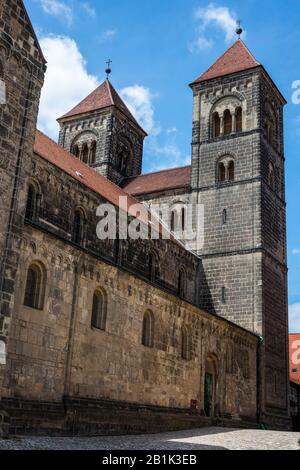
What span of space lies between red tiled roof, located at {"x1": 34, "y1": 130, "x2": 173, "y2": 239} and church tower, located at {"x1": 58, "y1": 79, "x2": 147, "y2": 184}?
1047 cm

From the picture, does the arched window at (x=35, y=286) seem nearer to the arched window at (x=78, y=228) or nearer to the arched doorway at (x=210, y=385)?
the arched window at (x=78, y=228)

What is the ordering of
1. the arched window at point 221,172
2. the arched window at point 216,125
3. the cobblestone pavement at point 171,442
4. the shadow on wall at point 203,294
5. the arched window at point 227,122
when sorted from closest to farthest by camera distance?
1. the cobblestone pavement at point 171,442
2. the shadow on wall at point 203,294
3. the arched window at point 221,172
4. the arched window at point 227,122
5. the arched window at point 216,125

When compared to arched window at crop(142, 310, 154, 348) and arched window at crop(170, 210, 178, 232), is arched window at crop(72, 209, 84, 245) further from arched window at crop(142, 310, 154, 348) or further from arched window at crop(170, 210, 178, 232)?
arched window at crop(170, 210, 178, 232)

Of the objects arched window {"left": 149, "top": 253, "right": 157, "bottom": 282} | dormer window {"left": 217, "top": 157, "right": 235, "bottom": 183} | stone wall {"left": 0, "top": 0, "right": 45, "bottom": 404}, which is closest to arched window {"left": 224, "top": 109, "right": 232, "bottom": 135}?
dormer window {"left": 217, "top": 157, "right": 235, "bottom": 183}

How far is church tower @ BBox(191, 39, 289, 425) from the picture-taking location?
103 feet

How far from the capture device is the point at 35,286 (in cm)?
1650

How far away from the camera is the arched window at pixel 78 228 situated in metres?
23.0

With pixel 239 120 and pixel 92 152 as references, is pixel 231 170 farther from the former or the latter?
pixel 92 152

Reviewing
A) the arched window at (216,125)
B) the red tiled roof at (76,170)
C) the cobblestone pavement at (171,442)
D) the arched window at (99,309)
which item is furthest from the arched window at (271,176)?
the arched window at (99,309)

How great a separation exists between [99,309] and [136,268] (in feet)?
23.5

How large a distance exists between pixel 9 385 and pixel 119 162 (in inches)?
1130

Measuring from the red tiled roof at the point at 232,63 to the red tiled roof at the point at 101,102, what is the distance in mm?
7581

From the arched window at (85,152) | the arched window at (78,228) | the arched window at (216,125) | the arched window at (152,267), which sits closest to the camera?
the arched window at (78,228)

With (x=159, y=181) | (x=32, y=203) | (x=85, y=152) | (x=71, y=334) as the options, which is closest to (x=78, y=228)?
(x=32, y=203)
